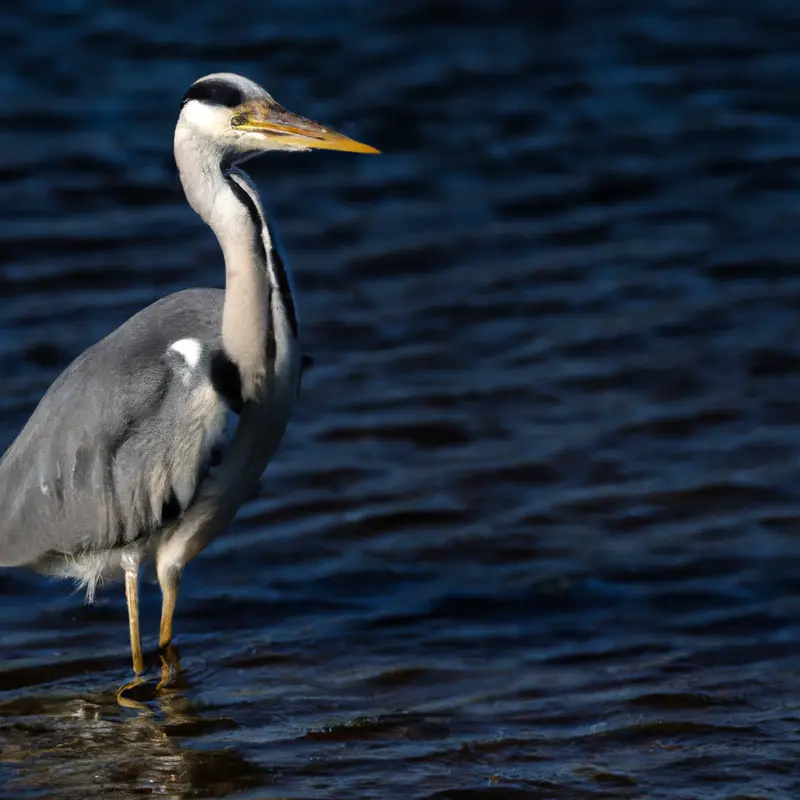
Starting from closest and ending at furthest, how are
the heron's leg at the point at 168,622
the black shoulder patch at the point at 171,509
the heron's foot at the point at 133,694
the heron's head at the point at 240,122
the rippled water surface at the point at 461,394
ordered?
the rippled water surface at the point at 461,394, the heron's head at the point at 240,122, the black shoulder patch at the point at 171,509, the heron's foot at the point at 133,694, the heron's leg at the point at 168,622

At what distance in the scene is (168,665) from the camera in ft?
21.2

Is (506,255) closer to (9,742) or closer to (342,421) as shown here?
(342,421)

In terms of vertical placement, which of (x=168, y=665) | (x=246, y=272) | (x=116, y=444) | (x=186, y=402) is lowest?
(x=168, y=665)

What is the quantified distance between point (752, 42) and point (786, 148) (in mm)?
1715

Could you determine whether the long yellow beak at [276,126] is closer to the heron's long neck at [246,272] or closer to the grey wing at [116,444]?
the heron's long neck at [246,272]

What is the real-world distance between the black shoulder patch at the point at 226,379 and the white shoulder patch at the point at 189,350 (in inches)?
2.1

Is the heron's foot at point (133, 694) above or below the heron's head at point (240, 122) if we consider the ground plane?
below

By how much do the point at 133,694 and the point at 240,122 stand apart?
203 centimetres

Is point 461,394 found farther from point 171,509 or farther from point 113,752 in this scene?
point 113,752

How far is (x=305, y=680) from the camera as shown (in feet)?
20.9

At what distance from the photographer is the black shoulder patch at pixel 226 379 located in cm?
605

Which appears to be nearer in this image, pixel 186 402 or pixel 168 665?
pixel 186 402

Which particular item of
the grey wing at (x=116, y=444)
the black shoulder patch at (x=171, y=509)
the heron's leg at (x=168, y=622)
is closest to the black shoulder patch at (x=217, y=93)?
the grey wing at (x=116, y=444)

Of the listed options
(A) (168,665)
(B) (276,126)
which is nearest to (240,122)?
(B) (276,126)
